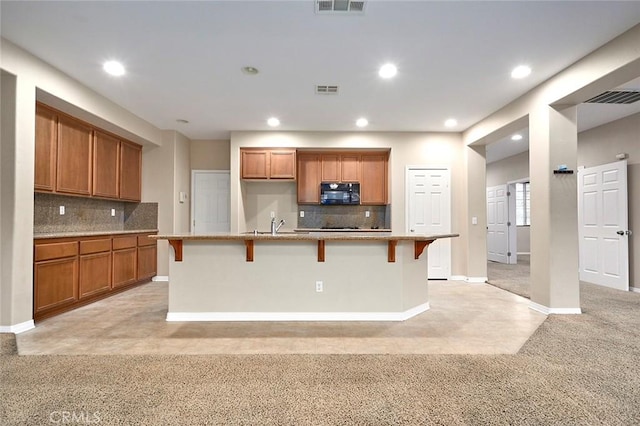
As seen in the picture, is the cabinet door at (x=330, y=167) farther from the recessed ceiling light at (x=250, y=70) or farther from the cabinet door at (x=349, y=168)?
the recessed ceiling light at (x=250, y=70)

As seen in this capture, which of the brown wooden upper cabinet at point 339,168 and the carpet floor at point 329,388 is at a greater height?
the brown wooden upper cabinet at point 339,168

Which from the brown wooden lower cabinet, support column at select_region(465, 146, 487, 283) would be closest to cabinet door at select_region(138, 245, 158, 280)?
the brown wooden lower cabinet

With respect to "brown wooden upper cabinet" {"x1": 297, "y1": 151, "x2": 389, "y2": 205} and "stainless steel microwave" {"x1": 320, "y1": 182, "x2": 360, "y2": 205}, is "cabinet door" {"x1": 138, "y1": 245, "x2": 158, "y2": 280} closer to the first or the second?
"brown wooden upper cabinet" {"x1": 297, "y1": 151, "x2": 389, "y2": 205}

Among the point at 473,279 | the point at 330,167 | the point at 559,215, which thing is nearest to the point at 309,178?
the point at 330,167

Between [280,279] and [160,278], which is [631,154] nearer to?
[280,279]

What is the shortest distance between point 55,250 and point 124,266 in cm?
134

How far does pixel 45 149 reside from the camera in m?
3.66

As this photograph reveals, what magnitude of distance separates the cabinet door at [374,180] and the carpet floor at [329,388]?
3.68 metres

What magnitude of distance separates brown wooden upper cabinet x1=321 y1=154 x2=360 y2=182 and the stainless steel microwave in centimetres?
15

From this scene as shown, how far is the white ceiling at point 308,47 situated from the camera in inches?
98.3

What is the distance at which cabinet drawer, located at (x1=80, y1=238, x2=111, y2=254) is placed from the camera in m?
3.98

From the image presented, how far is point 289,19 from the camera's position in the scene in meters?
2.61

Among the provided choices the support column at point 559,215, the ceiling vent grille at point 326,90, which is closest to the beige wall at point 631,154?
the support column at point 559,215

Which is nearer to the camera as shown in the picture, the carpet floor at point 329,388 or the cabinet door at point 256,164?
the carpet floor at point 329,388
